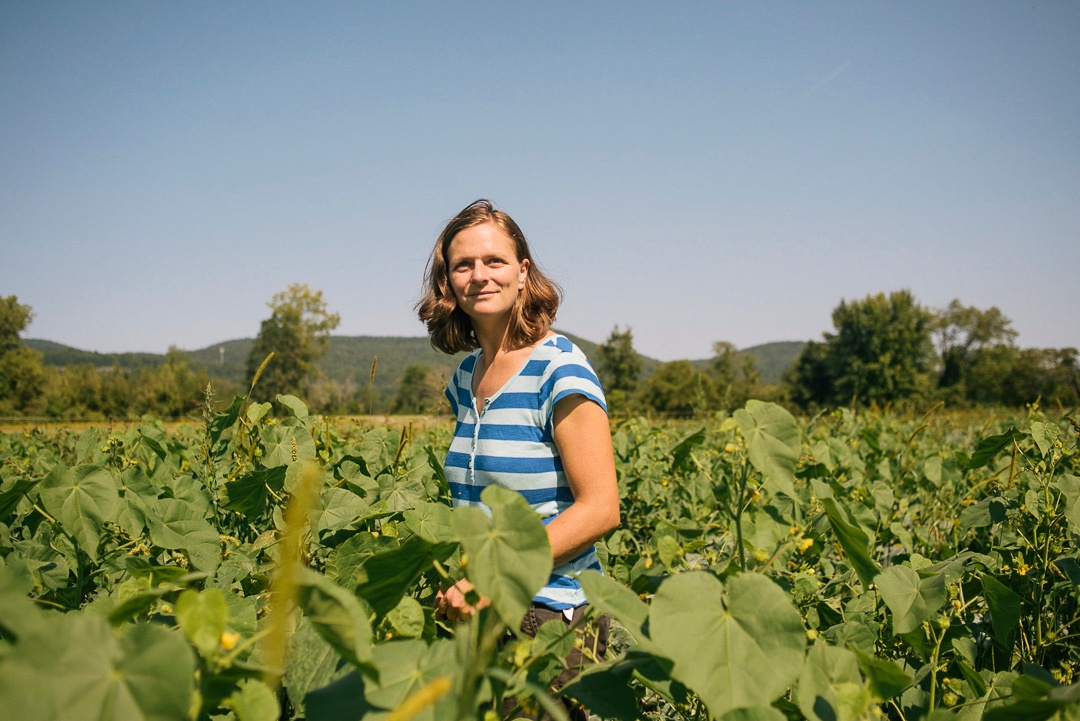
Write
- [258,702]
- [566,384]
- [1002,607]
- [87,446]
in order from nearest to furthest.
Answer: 1. [258,702]
2. [1002,607]
3. [566,384]
4. [87,446]

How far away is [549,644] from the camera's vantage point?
94cm

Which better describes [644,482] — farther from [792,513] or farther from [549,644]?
[549,644]

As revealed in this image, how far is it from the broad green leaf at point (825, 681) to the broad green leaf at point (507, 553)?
0.41 meters

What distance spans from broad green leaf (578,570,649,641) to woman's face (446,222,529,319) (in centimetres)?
121

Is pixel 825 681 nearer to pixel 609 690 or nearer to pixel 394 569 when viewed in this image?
pixel 609 690

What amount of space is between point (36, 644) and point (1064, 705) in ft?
3.52

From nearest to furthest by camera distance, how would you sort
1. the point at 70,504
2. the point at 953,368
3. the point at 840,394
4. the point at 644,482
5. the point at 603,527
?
the point at 70,504 → the point at 603,527 → the point at 644,482 → the point at 840,394 → the point at 953,368

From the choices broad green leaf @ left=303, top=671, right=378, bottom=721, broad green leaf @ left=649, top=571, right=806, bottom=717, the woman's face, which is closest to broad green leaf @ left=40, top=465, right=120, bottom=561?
broad green leaf @ left=303, top=671, right=378, bottom=721

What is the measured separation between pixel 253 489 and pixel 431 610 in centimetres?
79

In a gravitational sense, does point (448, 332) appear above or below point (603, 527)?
above

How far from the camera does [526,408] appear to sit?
71.3 inches

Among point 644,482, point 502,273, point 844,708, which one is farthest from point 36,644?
point 644,482

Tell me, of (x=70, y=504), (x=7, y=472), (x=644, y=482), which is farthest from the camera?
(x=644, y=482)

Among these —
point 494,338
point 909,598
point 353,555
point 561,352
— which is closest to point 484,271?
point 494,338
